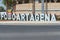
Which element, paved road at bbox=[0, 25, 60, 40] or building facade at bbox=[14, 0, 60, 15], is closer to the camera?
paved road at bbox=[0, 25, 60, 40]

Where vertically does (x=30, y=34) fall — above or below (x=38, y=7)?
above

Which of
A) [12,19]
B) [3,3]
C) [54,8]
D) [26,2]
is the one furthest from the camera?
[3,3]

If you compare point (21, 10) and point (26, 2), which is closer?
point (21, 10)

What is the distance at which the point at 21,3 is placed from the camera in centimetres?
5209

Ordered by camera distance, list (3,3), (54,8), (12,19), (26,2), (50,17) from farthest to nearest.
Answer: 1. (3,3)
2. (26,2)
3. (54,8)
4. (12,19)
5. (50,17)

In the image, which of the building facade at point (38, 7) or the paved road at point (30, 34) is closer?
Answer: the paved road at point (30, 34)

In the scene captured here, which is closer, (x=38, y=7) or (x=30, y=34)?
(x=30, y=34)

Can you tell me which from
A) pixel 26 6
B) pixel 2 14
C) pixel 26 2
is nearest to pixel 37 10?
pixel 26 6

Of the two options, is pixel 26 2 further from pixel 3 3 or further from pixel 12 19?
pixel 12 19

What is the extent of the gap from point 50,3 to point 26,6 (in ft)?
15.9

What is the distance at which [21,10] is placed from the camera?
47938 mm

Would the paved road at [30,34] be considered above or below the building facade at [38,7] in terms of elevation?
above

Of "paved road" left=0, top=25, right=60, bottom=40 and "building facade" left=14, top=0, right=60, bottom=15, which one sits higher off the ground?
"paved road" left=0, top=25, right=60, bottom=40

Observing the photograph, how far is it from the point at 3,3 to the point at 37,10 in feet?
58.0
